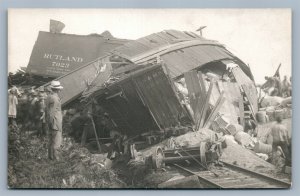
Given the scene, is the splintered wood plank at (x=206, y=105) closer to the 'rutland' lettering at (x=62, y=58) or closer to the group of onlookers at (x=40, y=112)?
the 'rutland' lettering at (x=62, y=58)

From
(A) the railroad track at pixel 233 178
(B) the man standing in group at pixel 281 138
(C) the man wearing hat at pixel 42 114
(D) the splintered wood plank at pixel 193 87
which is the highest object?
(D) the splintered wood plank at pixel 193 87

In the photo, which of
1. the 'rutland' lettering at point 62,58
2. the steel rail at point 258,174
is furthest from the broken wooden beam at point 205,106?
the 'rutland' lettering at point 62,58

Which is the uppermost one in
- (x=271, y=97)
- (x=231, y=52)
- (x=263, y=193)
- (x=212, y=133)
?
(x=231, y=52)

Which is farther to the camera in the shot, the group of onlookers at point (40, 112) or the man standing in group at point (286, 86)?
the group of onlookers at point (40, 112)

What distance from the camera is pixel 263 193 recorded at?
6.61m

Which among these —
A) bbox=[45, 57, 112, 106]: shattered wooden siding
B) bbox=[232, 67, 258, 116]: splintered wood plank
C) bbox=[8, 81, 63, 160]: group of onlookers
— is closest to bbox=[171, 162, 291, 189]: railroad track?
bbox=[232, 67, 258, 116]: splintered wood plank

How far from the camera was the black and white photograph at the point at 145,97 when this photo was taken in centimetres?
667

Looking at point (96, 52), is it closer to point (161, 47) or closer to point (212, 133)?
point (161, 47)

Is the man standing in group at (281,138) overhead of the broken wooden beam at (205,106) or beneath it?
beneath

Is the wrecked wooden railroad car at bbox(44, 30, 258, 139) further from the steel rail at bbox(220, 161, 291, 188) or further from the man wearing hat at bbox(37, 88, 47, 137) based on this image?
the steel rail at bbox(220, 161, 291, 188)

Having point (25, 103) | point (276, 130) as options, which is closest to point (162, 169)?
point (276, 130)

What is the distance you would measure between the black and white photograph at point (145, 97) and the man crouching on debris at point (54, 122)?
0.01 metres

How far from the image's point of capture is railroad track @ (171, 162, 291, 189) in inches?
260

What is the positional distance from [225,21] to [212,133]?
1.38 meters
